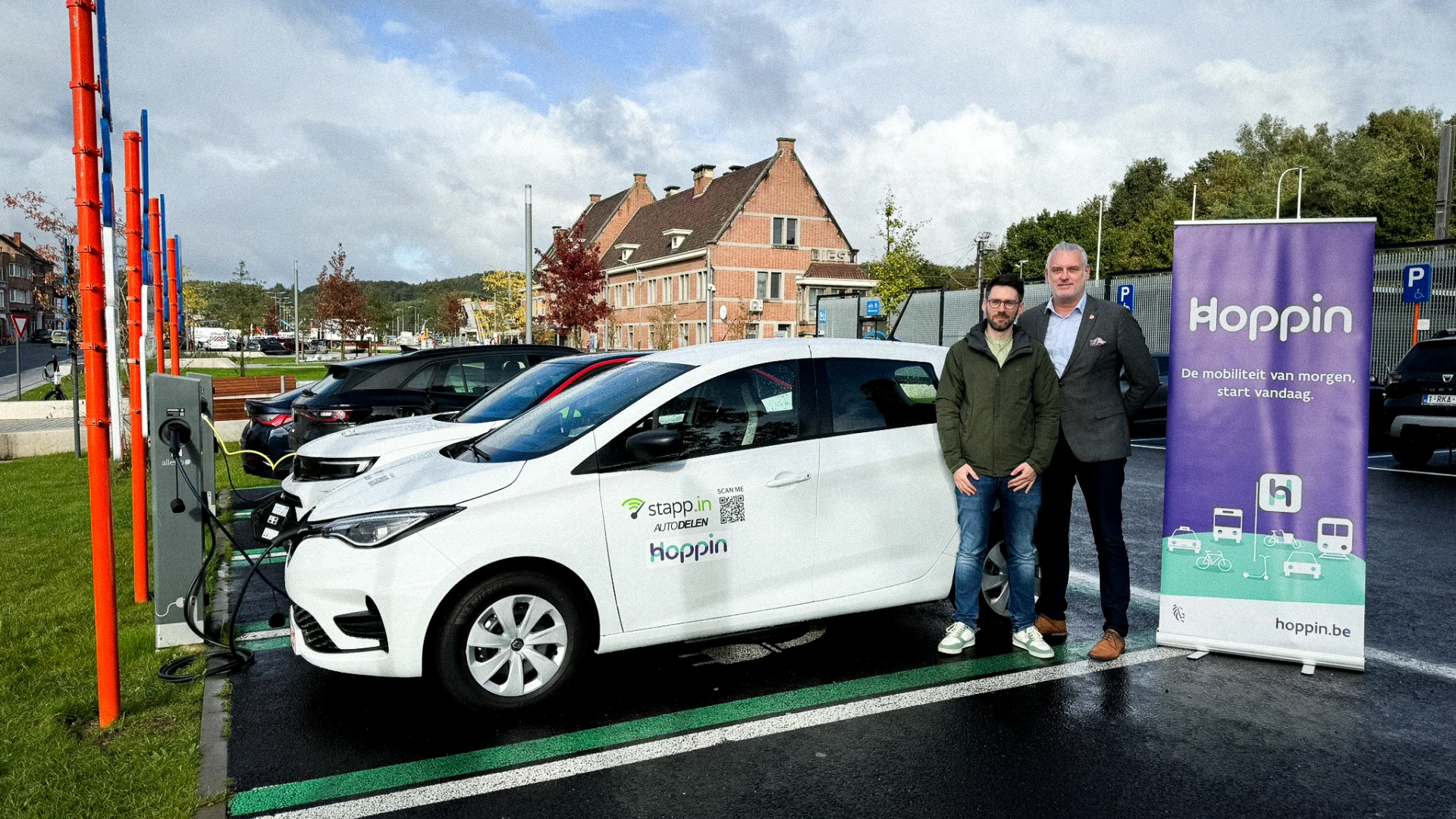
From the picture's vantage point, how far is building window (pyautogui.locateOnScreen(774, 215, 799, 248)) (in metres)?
58.1

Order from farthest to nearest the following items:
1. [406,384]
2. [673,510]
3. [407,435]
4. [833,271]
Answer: [833,271] < [406,384] < [407,435] < [673,510]

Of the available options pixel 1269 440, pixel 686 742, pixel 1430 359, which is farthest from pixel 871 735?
pixel 1430 359

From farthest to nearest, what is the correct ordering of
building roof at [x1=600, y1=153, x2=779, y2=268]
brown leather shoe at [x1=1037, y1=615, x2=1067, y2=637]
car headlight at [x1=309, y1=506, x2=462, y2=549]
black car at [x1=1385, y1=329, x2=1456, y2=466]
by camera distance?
building roof at [x1=600, y1=153, x2=779, y2=268] < black car at [x1=1385, y1=329, x2=1456, y2=466] < brown leather shoe at [x1=1037, y1=615, x2=1067, y2=637] < car headlight at [x1=309, y1=506, x2=462, y2=549]

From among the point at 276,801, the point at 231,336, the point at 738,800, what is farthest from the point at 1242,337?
the point at 231,336

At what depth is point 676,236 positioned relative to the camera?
6112cm

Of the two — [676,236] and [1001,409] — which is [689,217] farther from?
[1001,409]

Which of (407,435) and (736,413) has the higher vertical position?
(736,413)

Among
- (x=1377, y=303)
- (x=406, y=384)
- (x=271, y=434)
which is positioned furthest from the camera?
(x=1377, y=303)

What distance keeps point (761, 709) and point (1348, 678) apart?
2898mm

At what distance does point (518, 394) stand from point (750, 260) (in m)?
50.5

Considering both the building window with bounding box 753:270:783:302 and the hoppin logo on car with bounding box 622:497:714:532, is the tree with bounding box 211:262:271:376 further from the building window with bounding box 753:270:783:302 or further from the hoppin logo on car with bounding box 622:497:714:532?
the hoppin logo on car with bounding box 622:497:714:532

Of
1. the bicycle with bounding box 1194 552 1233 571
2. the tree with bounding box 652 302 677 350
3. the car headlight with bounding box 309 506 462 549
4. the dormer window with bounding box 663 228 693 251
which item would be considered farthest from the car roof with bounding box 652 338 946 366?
the dormer window with bounding box 663 228 693 251

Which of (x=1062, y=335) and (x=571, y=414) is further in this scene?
(x=1062, y=335)

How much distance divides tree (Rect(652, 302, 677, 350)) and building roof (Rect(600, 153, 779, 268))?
136 inches
